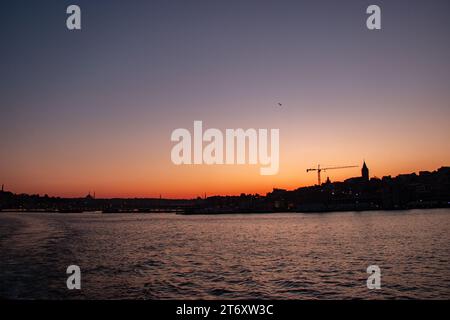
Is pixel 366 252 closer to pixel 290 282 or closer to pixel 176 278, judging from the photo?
pixel 290 282

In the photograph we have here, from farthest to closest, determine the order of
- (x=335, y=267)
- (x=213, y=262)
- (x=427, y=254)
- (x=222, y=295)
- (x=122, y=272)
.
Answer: (x=427, y=254)
(x=213, y=262)
(x=335, y=267)
(x=122, y=272)
(x=222, y=295)

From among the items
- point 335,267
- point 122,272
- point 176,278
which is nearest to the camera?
point 176,278

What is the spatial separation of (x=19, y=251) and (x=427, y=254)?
4556 cm

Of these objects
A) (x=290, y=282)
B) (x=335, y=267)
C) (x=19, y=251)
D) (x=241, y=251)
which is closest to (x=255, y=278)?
(x=290, y=282)

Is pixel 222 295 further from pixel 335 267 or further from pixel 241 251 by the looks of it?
pixel 241 251

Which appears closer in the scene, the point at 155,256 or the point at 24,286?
the point at 24,286

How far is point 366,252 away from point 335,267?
1303 cm

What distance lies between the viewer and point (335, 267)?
108 feet

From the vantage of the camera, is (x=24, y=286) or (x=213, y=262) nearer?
(x=24, y=286)

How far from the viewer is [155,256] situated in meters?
41.8
